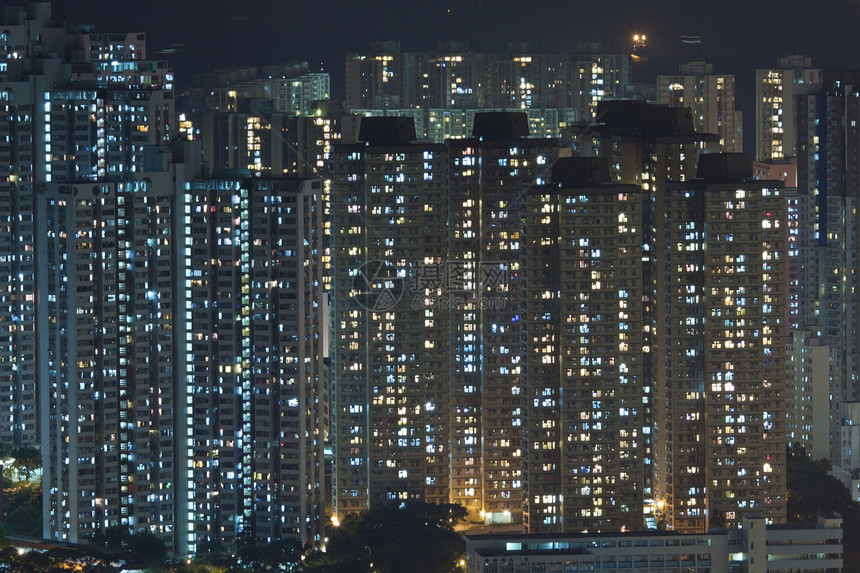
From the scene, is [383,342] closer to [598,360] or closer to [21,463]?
[598,360]

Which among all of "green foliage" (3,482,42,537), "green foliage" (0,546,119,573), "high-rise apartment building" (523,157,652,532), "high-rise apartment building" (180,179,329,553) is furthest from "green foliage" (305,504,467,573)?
"green foliage" (3,482,42,537)

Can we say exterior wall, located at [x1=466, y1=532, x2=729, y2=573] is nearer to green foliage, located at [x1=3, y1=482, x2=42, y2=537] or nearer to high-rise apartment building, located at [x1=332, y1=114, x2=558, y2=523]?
high-rise apartment building, located at [x1=332, y1=114, x2=558, y2=523]

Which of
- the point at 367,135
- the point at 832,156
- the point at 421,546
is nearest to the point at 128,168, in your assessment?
the point at 367,135

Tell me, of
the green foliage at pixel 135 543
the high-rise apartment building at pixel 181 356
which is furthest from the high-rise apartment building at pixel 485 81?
the green foliage at pixel 135 543

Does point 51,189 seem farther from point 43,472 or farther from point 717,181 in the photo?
point 717,181

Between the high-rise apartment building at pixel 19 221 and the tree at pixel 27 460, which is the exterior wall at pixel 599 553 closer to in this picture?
the tree at pixel 27 460

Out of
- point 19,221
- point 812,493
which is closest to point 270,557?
point 19,221
